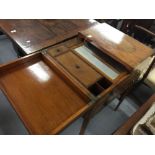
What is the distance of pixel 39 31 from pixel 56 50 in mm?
424

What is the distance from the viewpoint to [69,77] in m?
0.93

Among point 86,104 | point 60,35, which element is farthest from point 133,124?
point 60,35

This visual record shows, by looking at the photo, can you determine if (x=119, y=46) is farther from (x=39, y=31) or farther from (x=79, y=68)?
(x=39, y=31)

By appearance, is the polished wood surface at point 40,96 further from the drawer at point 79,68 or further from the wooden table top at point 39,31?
the wooden table top at point 39,31

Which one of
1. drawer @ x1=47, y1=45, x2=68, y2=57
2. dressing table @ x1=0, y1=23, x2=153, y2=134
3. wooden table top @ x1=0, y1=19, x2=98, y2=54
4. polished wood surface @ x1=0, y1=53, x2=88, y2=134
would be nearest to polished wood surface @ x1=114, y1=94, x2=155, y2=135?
dressing table @ x1=0, y1=23, x2=153, y2=134

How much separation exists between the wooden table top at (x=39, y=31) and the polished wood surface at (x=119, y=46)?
0.26 metres

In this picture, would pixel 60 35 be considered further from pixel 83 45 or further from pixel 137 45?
pixel 137 45

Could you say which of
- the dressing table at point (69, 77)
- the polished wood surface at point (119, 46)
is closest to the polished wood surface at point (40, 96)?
the dressing table at point (69, 77)

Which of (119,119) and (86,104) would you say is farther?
(119,119)

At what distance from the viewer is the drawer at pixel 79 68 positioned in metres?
0.94

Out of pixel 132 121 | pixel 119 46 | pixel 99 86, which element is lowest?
pixel 132 121

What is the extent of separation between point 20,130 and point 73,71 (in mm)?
860

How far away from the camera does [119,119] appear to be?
5.30ft

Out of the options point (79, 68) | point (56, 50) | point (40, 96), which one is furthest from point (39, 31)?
point (40, 96)
